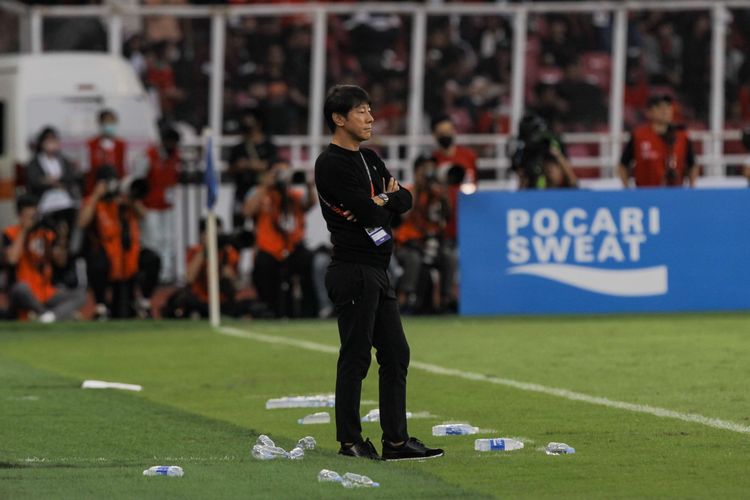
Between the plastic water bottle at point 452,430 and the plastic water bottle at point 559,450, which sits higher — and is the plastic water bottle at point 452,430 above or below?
below

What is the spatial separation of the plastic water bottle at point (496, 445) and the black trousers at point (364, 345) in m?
0.41

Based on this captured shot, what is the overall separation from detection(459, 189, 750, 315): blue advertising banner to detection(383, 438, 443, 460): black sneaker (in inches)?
450

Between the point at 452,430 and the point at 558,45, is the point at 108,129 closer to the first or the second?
the point at 558,45

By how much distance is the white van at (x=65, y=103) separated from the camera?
26656 mm

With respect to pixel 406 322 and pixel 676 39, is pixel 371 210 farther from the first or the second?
pixel 676 39

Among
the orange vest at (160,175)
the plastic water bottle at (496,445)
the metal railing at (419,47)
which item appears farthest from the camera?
the metal railing at (419,47)

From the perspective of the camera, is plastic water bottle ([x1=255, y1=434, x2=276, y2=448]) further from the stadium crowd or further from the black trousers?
the stadium crowd

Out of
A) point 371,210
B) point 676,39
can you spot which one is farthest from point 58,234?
point 371,210

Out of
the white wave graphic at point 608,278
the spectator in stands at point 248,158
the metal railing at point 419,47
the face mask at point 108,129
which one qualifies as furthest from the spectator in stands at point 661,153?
the face mask at point 108,129

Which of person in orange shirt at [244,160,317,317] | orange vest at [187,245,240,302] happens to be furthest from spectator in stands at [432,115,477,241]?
orange vest at [187,245,240,302]

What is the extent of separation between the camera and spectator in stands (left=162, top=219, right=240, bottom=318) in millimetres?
22922

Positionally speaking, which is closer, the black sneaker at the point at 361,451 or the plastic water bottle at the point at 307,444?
the black sneaker at the point at 361,451

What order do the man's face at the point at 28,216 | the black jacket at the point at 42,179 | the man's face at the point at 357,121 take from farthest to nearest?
1. the black jacket at the point at 42,179
2. the man's face at the point at 28,216
3. the man's face at the point at 357,121

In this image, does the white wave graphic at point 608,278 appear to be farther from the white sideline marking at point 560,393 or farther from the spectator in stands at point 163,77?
the spectator in stands at point 163,77
